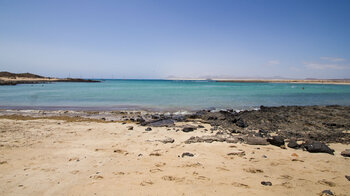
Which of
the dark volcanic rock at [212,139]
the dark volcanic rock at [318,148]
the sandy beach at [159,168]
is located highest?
the dark volcanic rock at [318,148]

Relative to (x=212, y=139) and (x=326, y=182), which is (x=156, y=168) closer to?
(x=212, y=139)

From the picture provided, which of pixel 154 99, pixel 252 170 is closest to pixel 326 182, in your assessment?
Result: pixel 252 170

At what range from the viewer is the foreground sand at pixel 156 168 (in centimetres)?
379

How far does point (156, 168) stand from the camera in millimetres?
4703

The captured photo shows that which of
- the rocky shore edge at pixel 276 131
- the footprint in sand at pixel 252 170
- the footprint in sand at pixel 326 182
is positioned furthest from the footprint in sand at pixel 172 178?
the footprint in sand at pixel 326 182

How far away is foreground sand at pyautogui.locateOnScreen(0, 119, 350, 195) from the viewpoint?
379 centimetres

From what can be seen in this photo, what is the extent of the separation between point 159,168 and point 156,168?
0.24 ft

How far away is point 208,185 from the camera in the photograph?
3914 millimetres

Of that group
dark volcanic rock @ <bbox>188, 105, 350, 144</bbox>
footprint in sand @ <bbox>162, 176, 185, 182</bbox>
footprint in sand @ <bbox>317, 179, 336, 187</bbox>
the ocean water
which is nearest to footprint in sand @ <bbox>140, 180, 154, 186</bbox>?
footprint in sand @ <bbox>162, 176, 185, 182</bbox>

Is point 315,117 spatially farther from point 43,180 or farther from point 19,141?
point 19,141

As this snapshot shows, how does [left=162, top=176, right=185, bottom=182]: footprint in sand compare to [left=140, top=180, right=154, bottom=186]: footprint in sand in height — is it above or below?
above

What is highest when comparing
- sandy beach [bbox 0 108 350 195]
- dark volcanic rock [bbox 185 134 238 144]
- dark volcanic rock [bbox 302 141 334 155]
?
dark volcanic rock [bbox 302 141 334 155]

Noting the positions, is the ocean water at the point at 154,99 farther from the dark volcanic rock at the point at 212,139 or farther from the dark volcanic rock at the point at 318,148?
the dark volcanic rock at the point at 318,148

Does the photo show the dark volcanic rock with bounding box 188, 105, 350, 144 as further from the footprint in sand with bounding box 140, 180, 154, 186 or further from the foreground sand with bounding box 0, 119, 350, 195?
the footprint in sand with bounding box 140, 180, 154, 186
